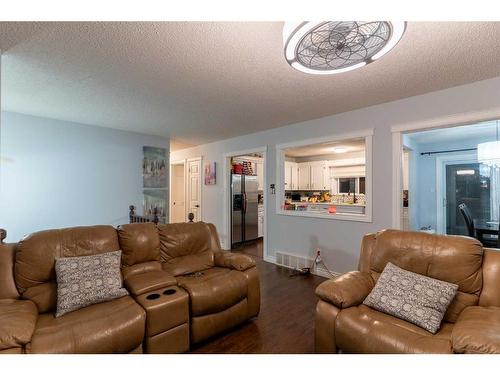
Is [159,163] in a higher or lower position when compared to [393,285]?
higher

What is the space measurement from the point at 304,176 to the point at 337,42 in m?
5.94

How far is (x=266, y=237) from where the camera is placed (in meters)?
4.46

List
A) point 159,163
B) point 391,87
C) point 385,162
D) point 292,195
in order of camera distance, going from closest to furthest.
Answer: point 391,87 → point 385,162 → point 159,163 → point 292,195

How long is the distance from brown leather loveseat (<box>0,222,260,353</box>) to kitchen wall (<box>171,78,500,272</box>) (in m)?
1.71

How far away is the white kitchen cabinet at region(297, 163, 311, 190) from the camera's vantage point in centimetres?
721

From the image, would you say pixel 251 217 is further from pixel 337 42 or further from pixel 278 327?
pixel 337 42

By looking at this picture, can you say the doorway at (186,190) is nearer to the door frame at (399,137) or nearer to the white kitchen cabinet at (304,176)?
the white kitchen cabinet at (304,176)

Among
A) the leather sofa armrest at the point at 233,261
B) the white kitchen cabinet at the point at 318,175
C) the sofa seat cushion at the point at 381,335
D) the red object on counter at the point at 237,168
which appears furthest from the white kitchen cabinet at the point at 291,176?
the sofa seat cushion at the point at 381,335

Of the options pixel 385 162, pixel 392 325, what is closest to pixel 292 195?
pixel 385 162

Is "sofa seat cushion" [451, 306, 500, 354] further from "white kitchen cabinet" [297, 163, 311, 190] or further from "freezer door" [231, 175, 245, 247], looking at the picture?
"white kitchen cabinet" [297, 163, 311, 190]

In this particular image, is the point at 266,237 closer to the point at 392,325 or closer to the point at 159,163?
the point at 159,163

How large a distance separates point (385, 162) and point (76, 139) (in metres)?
4.77

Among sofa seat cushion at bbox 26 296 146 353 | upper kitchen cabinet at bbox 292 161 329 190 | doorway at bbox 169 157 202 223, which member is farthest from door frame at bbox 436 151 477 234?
sofa seat cushion at bbox 26 296 146 353

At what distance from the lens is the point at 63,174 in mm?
3895
